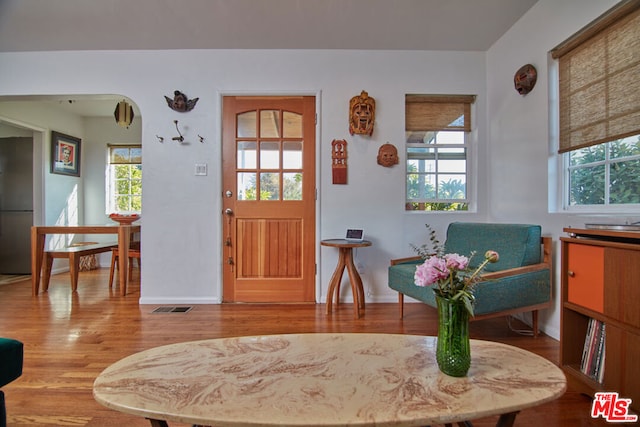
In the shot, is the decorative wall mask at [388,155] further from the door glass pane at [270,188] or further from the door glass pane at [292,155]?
the door glass pane at [270,188]

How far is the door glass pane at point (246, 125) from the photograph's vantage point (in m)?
3.20

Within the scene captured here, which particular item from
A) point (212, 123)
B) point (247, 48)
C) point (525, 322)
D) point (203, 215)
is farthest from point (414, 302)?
point (247, 48)

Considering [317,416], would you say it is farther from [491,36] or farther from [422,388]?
[491,36]

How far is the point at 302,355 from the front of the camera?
110cm

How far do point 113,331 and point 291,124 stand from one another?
2346 mm

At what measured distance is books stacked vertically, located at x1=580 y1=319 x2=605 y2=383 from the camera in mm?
1471

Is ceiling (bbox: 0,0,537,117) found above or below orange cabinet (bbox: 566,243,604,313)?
above

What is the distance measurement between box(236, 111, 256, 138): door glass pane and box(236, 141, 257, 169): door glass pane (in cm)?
8

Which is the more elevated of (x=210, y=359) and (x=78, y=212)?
(x=78, y=212)

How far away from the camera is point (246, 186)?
10.5ft

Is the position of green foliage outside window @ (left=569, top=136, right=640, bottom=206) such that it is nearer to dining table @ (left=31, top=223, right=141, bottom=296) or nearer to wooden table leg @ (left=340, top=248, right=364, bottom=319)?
wooden table leg @ (left=340, top=248, right=364, bottom=319)

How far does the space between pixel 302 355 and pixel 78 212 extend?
17.9ft

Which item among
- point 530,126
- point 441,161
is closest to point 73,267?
point 441,161

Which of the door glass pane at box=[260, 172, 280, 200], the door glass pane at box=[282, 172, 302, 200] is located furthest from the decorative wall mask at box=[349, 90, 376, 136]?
the door glass pane at box=[260, 172, 280, 200]
